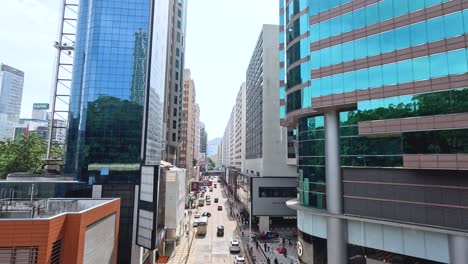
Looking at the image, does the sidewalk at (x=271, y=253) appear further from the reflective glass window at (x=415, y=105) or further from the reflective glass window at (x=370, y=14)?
the reflective glass window at (x=370, y=14)

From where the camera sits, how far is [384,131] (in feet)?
80.4

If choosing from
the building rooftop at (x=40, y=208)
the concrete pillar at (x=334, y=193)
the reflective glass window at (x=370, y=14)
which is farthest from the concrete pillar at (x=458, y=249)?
the building rooftop at (x=40, y=208)

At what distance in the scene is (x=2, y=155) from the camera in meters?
50.6

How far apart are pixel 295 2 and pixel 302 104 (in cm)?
1270

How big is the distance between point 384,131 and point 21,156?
57412 mm

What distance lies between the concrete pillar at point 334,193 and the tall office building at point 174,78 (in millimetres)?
46309

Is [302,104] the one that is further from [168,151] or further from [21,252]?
[168,151]

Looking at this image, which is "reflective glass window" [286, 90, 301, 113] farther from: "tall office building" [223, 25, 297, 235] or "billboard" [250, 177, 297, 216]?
"billboard" [250, 177, 297, 216]

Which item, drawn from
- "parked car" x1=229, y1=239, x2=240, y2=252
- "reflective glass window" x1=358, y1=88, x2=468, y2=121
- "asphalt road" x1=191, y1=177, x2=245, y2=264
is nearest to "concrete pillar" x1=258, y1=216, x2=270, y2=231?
"asphalt road" x1=191, y1=177, x2=245, y2=264

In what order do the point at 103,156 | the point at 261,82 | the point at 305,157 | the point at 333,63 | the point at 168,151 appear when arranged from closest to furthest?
the point at 333,63 < the point at 305,157 < the point at 103,156 < the point at 261,82 < the point at 168,151

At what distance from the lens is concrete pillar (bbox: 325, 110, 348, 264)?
27328mm

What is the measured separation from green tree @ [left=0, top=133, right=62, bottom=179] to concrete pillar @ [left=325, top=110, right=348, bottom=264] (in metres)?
48.6

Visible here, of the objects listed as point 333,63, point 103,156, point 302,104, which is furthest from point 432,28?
point 103,156

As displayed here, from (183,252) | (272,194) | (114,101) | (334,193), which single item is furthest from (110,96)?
(272,194)
